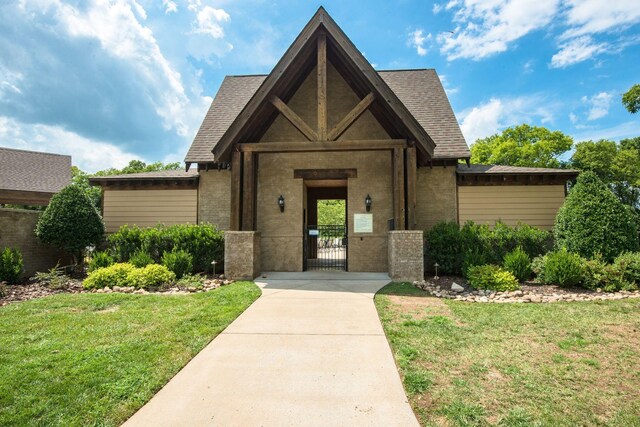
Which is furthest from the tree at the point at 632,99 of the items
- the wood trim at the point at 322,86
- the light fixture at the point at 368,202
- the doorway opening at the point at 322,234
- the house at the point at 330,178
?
the wood trim at the point at 322,86

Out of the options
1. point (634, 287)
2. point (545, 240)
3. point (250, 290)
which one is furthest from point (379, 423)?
point (545, 240)

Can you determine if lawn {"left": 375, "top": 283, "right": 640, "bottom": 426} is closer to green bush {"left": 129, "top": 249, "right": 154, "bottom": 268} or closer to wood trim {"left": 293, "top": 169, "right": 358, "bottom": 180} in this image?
wood trim {"left": 293, "top": 169, "right": 358, "bottom": 180}

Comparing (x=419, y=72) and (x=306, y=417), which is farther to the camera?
(x=419, y=72)

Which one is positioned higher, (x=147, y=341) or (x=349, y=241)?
(x=349, y=241)

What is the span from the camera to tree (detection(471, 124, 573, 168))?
3247 cm

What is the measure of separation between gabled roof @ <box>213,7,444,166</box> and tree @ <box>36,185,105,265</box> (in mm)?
4787

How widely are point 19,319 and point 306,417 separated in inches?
217

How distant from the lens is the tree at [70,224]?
970 cm

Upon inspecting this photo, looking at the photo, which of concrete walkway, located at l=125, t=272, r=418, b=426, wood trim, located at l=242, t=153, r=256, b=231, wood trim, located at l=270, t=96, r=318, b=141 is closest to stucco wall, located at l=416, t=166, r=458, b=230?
wood trim, located at l=270, t=96, r=318, b=141

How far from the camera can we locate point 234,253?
29.7 feet

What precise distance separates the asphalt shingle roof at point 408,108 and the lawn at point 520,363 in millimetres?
6522

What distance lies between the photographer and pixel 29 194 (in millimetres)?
18766

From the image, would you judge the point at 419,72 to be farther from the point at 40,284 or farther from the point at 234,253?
the point at 40,284

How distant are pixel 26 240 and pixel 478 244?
13554mm
